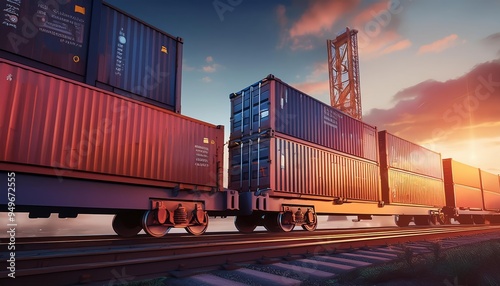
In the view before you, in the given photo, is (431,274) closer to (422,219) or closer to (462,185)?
(422,219)

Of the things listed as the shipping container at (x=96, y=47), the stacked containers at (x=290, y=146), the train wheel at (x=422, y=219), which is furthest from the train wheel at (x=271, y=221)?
the train wheel at (x=422, y=219)

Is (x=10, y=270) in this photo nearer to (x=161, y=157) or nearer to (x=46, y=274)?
(x=46, y=274)

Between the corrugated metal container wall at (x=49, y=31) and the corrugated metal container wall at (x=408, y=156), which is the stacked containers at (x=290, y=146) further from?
the corrugated metal container wall at (x=49, y=31)

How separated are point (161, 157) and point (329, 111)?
28.4 feet

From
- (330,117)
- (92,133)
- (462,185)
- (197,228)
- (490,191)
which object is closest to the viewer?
(92,133)

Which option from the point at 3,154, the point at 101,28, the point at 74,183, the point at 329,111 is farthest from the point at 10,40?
the point at 329,111

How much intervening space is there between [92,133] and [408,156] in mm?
18352

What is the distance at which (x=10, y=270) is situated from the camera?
11.8 feet

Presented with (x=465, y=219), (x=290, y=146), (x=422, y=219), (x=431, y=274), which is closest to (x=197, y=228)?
(x=290, y=146)

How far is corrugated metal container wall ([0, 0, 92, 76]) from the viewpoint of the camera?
266 inches

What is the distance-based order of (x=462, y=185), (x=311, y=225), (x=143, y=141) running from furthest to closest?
(x=462, y=185) < (x=311, y=225) < (x=143, y=141)

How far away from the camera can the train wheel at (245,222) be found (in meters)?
12.4

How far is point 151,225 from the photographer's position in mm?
7785

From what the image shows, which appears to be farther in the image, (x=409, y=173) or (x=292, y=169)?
(x=409, y=173)
